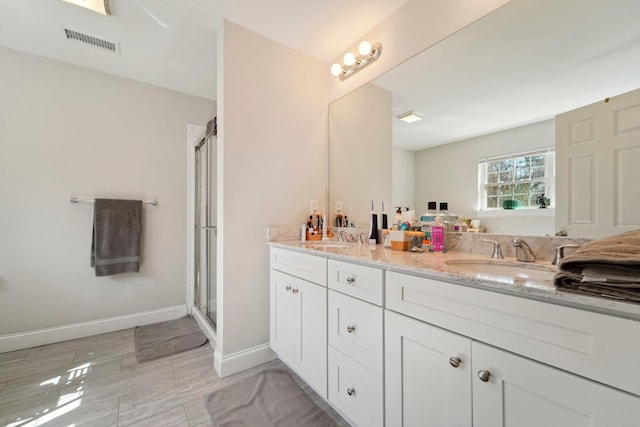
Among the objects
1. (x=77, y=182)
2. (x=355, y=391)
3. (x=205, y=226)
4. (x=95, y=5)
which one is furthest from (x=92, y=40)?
(x=355, y=391)

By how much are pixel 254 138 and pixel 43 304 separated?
229 cm

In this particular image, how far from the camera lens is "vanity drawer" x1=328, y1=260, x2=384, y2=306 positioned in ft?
3.44

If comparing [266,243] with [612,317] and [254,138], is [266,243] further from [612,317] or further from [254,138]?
[612,317]

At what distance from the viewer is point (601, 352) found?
1.82 feet

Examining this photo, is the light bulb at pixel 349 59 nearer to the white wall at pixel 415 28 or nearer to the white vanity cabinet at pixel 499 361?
the white wall at pixel 415 28

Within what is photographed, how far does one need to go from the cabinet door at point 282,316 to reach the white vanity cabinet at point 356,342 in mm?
386

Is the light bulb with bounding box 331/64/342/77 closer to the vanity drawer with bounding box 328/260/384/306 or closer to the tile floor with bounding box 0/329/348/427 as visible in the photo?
the vanity drawer with bounding box 328/260/384/306

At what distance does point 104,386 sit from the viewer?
62.6 inches

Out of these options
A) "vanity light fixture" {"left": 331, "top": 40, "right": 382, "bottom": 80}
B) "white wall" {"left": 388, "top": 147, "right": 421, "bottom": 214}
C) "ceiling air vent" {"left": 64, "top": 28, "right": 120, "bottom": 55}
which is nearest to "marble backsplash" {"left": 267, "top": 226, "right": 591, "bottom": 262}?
"white wall" {"left": 388, "top": 147, "right": 421, "bottom": 214}

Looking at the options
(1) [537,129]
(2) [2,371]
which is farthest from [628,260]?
(2) [2,371]

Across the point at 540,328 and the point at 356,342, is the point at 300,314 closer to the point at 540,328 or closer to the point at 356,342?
the point at 356,342

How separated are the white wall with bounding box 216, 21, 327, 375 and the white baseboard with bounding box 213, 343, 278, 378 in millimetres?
20

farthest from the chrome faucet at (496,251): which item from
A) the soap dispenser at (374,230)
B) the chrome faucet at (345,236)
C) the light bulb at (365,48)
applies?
the light bulb at (365,48)

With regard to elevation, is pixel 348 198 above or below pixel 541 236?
above
